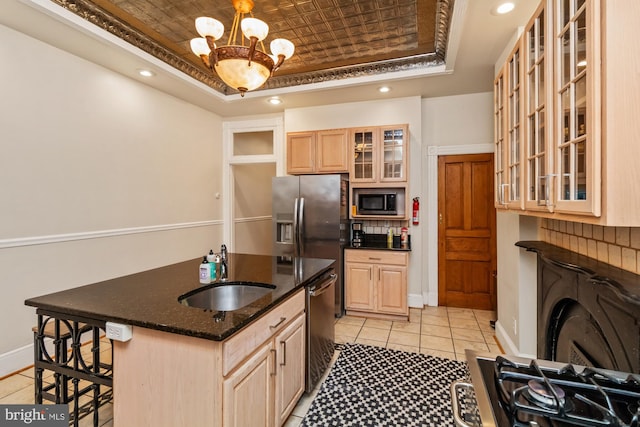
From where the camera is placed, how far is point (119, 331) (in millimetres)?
1378

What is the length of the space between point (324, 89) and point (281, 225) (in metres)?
1.83

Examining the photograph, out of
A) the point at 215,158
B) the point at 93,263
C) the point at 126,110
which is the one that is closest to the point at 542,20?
the point at 126,110

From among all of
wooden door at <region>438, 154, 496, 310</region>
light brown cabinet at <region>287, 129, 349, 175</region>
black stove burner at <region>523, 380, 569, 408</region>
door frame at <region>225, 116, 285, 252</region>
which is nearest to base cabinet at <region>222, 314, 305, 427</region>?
black stove burner at <region>523, 380, 569, 408</region>

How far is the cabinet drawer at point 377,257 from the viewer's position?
373cm

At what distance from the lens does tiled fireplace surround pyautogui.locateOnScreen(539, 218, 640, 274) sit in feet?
4.38

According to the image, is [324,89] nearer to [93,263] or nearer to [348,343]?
[348,343]

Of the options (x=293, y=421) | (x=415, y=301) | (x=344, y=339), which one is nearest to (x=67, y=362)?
(x=293, y=421)

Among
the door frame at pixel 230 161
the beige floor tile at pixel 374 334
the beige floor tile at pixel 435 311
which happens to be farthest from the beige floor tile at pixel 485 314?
the door frame at pixel 230 161

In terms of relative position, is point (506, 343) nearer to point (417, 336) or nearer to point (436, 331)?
point (436, 331)

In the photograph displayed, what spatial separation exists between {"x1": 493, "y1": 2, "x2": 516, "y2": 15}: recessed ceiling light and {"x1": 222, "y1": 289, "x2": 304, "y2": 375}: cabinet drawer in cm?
248

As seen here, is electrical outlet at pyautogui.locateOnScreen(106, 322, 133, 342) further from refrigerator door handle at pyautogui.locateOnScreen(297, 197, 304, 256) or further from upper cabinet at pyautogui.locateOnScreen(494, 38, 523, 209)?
refrigerator door handle at pyautogui.locateOnScreen(297, 197, 304, 256)

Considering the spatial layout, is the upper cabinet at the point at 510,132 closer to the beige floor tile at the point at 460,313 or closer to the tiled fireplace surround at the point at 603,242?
the tiled fireplace surround at the point at 603,242

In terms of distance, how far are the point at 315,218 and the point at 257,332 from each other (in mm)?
2425

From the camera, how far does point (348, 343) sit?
315 centimetres
